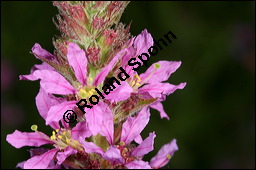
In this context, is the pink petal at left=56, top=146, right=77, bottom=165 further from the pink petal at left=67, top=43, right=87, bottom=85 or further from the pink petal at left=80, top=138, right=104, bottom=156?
the pink petal at left=67, top=43, right=87, bottom=85

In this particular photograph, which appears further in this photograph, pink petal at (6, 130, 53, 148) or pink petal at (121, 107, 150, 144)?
pink petal at (6, 130, 53, 148)

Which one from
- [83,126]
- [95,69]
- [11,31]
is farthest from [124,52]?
[11,31]

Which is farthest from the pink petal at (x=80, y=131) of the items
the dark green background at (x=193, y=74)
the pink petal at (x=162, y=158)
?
the dark green background at (x=193, y=74)

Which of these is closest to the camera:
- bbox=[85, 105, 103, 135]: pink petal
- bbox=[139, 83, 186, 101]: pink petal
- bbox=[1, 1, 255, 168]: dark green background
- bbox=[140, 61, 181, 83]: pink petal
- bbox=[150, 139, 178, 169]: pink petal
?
bbox=[85, 105, 103, 135]: pink petal

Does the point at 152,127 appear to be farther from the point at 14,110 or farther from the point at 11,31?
the point at 11,31

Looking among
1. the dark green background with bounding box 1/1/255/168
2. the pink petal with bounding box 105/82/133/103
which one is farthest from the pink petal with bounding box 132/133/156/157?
the dark green background with bounding box 1/1/255/168

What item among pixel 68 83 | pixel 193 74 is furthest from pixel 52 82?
pixel 193 74

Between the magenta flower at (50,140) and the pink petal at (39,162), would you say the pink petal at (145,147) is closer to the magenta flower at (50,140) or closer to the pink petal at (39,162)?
the magenta flower at (50,140)
